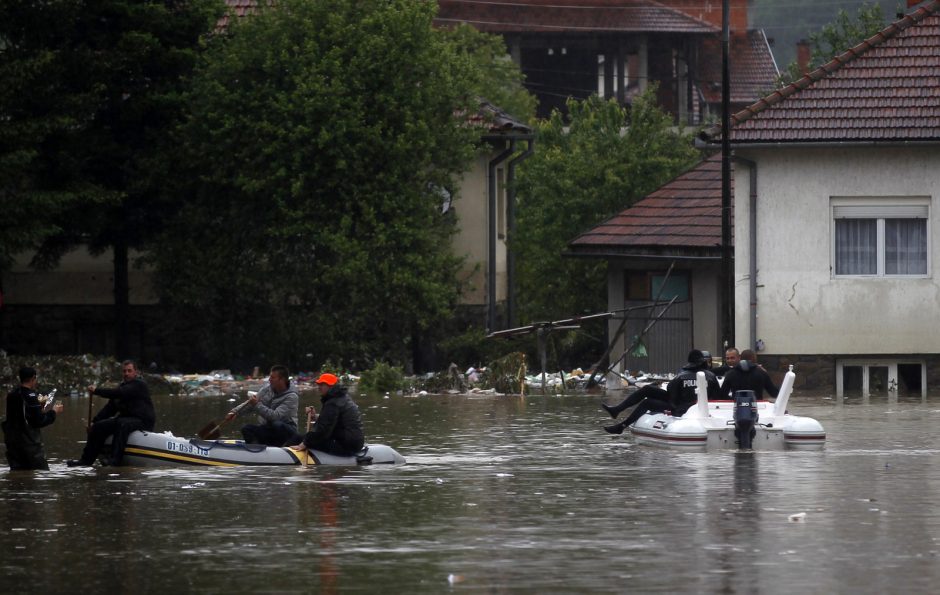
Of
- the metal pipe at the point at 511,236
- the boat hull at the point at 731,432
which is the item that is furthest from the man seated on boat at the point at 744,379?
the metal pipe at the point at 511,236

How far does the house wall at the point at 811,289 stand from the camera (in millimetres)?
36844

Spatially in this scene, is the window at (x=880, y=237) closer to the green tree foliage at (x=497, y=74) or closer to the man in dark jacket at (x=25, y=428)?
the man in dark jacket at (x=25, y=428)

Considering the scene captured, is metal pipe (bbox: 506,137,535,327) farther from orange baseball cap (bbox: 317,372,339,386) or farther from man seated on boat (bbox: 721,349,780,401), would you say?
orange baseball cap (bbox: 317,372,339,386)

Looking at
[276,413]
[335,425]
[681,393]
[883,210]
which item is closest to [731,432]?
[681,393]

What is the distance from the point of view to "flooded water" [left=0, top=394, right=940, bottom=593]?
13.8 metres

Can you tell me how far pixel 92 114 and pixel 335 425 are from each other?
21270 millimetres

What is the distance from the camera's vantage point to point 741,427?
24516mm

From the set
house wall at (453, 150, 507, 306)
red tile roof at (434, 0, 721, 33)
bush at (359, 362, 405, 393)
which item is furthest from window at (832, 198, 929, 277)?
red tile roof at (434, 0, 721, 33)

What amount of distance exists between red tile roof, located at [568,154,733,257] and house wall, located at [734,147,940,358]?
1.99 metres

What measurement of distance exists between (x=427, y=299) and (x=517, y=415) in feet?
34.0

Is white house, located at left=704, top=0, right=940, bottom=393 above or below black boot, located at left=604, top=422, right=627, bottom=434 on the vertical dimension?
above

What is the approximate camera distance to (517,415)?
Result: 104 feet

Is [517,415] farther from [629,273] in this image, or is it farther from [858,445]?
[629,273]

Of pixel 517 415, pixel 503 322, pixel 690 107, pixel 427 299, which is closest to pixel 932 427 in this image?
pixel 517 415
